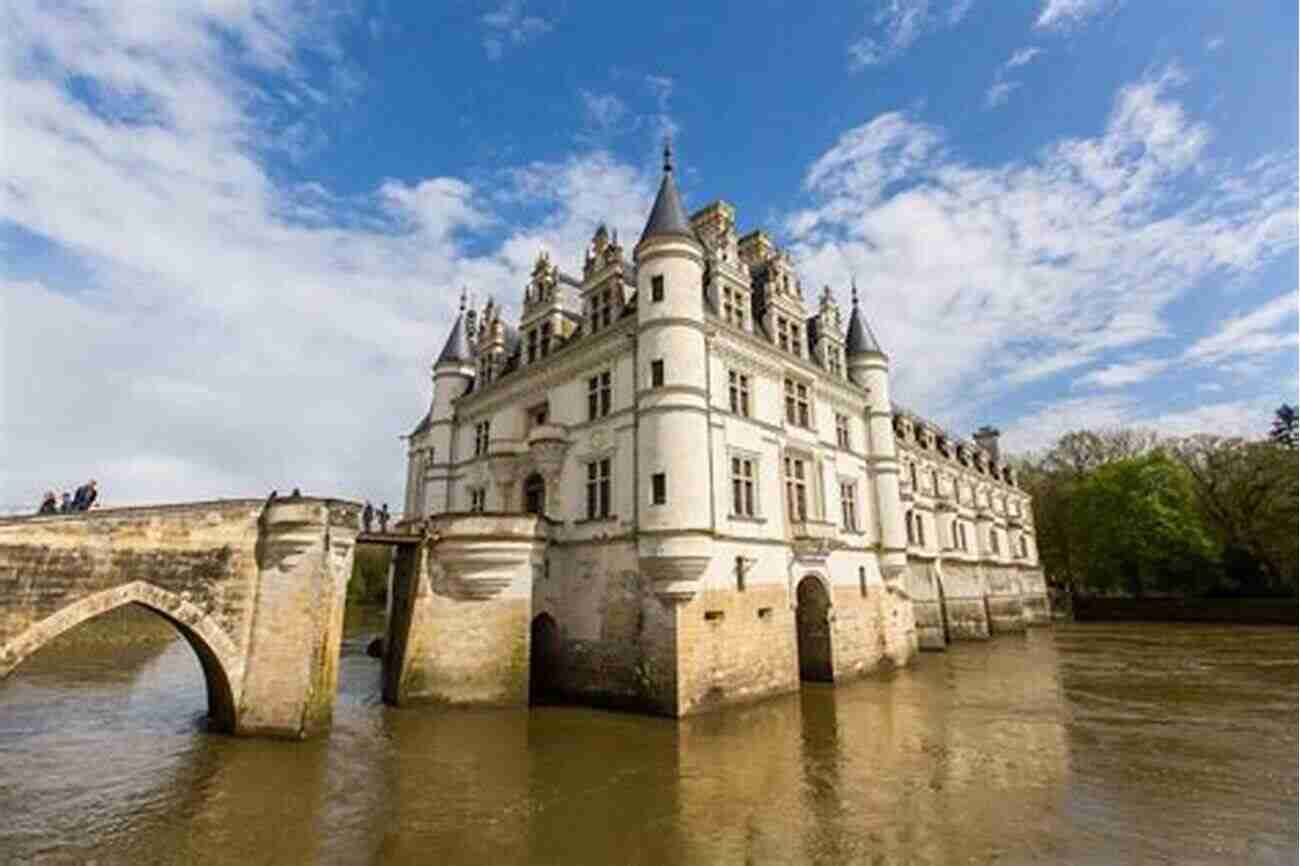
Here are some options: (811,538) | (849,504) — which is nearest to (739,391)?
(811,538)

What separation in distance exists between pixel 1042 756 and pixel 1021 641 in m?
30.3

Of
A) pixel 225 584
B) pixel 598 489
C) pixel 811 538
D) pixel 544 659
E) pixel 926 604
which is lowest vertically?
pixel 544 659

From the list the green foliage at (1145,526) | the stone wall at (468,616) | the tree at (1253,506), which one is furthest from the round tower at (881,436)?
the tree at (1253,506)

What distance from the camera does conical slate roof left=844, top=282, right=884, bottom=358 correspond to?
31.6 metres

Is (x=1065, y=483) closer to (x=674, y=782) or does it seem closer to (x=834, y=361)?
(x=834, y=361)

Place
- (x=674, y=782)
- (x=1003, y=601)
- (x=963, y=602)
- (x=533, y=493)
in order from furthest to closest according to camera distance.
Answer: (x=1003, y=601), (x=963, y=602), (x=533, y=493), (x=674, y=782)

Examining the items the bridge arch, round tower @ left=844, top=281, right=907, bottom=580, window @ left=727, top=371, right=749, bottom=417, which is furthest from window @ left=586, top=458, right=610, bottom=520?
round tower @ left=844, top=281, right=907, bottom=580

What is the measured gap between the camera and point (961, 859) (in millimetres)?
9695

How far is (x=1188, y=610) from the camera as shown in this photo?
52.5 m

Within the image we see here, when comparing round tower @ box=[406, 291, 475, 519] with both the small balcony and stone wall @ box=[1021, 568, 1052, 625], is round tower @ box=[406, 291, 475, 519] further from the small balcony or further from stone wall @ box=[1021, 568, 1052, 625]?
stone wall @ box=[1021, 568, 1052, 625]

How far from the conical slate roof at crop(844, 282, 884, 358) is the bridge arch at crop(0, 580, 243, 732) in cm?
2556

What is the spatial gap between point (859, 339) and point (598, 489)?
51.2 ft

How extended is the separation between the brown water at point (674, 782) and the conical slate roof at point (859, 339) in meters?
15.0

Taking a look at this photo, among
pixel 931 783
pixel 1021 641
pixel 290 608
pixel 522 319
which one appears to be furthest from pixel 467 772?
pixel 1021 641
